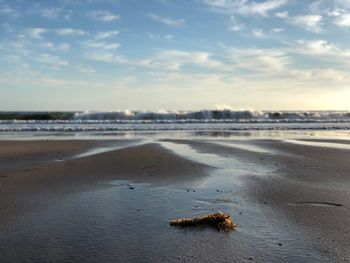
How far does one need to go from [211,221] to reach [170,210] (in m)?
0.94

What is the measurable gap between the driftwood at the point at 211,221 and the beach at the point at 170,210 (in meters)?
0.12

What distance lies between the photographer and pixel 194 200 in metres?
6.83

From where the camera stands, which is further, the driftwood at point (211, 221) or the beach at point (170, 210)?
the driftwood at point (211, 221)

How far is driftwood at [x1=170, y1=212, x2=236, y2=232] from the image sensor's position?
5.22 meters

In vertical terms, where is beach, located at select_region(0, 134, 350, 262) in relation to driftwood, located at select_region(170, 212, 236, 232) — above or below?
below

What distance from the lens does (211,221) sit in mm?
5383

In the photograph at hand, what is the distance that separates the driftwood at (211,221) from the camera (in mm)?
5223

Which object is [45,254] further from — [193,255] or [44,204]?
[44,204]

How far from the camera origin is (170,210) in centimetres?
613

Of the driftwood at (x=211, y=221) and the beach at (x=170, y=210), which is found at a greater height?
the driftwood at (x=211, y=221)

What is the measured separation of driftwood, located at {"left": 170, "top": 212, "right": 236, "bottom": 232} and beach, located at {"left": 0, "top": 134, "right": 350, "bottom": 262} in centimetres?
12

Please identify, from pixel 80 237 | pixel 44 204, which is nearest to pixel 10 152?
pixel 44 204

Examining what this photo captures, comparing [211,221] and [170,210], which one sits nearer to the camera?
[211,221]

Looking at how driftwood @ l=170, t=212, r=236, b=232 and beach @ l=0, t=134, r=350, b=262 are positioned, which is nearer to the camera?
beach @ l=0, t=134, r=350, b=262
